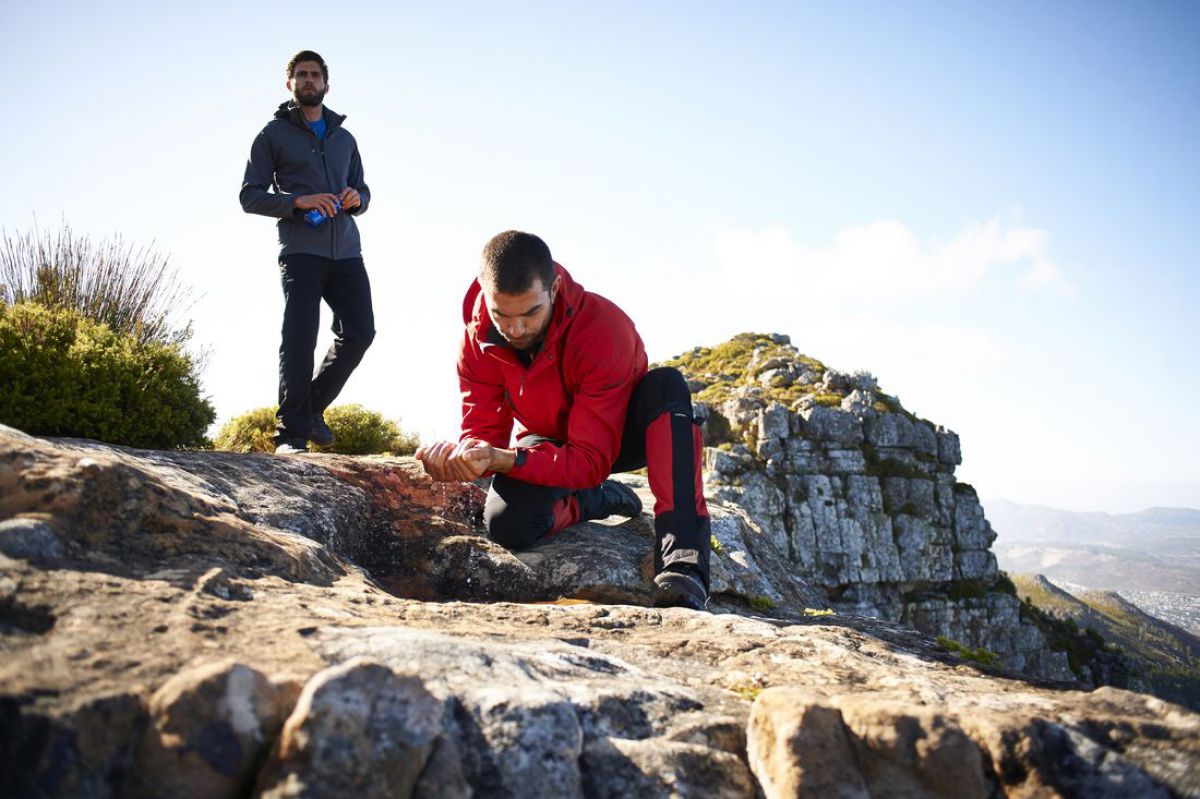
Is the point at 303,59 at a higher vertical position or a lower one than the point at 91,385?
higher

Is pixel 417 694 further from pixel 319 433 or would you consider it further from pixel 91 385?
pixel 91 385

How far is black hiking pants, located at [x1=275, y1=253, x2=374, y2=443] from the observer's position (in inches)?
289

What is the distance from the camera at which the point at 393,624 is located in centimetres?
310

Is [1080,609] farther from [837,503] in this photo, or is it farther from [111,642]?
[111,642]

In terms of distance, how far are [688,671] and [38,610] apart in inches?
97.0

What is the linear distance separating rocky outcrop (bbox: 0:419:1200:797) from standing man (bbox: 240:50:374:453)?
3539mm

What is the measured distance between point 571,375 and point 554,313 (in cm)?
49

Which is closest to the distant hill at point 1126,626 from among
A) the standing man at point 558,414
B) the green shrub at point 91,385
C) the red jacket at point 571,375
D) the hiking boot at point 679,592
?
the standing man at point 558,414

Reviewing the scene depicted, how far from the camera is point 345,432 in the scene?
1160cm

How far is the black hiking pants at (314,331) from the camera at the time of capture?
24.1 feet

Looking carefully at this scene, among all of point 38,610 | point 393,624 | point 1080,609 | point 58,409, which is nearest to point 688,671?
point 393,624

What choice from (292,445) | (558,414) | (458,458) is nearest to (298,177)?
(292,445)

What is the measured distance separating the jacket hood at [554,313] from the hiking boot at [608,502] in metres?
1.62

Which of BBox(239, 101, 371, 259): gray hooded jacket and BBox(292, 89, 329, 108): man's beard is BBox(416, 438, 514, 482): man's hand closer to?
BBox(239, 101, 371, 259): gray hooded jacket
